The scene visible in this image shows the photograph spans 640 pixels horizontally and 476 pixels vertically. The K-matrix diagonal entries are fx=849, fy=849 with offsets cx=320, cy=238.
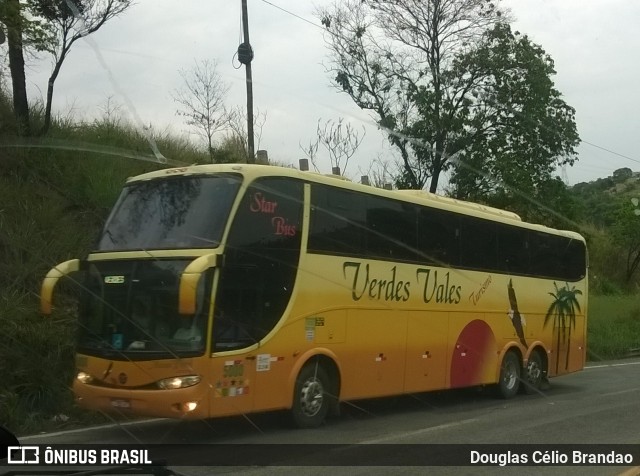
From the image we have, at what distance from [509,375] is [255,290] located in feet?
23.3

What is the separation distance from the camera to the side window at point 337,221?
10977 millimetres

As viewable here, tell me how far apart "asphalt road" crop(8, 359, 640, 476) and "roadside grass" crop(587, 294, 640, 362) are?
12.5 m

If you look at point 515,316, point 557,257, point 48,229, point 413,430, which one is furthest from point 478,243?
point 48,229

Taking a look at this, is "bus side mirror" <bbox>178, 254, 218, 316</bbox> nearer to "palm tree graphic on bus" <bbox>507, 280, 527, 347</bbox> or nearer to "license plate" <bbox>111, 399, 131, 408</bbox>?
"license plate" <bbox>111, 399, 131, 408</bbox>

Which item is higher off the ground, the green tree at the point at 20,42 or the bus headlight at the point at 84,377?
the green tree at the point at 20,42

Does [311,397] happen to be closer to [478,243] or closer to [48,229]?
[478,243]

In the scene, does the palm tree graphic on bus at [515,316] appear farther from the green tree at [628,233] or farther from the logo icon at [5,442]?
the green tree at [628,233]

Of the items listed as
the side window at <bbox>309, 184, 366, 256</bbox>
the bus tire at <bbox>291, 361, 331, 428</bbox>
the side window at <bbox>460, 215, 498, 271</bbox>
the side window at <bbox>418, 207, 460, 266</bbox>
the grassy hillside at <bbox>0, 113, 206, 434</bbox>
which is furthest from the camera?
the side window at <bbox>460, 215, 498, 271</bbox>

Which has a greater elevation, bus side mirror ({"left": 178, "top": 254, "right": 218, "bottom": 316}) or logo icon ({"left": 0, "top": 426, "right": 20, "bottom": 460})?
bus side mirror ({"left": 178, "top": 254, "right": 218, "bottom": 316})

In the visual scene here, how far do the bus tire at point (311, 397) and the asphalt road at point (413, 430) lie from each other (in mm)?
177

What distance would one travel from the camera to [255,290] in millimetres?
10008

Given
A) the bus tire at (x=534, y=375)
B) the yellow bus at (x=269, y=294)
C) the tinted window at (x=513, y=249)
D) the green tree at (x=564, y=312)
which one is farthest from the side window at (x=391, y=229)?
the green tree at (x=564, y=312)

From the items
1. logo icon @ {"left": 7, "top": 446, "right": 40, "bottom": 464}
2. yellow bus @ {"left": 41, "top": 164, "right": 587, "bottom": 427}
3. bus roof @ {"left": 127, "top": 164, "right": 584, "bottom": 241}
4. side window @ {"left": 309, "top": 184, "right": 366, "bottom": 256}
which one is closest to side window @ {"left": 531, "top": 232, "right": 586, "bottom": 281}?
bus roof @ {"left": 127, "top": 164, "right": 584, "bottom": 241}

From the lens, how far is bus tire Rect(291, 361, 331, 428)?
10758 millimetres
